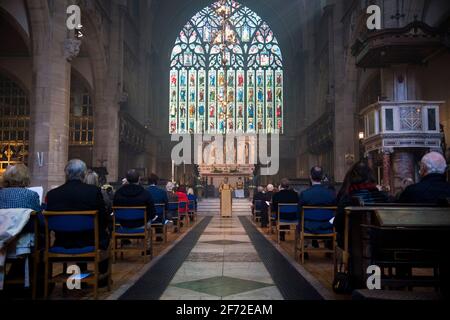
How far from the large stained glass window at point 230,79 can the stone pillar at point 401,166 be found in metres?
20.0

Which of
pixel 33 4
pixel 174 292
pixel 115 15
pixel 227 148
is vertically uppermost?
pixel 115 15

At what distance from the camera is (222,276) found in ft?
16.3

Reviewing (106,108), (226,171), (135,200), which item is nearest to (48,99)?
(106,108)

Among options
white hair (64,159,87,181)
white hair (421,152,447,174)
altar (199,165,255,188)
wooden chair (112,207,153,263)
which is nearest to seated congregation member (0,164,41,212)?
white hair (64,159,87,181)

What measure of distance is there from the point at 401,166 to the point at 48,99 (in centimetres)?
1012

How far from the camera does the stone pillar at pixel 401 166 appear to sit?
1180cm

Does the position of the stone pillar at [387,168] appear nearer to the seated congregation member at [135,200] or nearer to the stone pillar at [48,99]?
the seated congregation member at [135,200]

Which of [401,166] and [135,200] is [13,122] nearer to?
[135,200]

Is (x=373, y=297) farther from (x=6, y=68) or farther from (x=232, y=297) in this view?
(x=6, y=68)

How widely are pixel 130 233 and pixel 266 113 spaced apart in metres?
26.9

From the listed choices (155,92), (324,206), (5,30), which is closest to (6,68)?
(5,30)

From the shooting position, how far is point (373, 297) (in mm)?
2121

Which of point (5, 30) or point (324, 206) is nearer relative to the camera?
point (324, 206)

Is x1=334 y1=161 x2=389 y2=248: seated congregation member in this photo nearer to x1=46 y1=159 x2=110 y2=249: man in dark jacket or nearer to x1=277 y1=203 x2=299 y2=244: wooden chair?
x1=46 y1=159 x2=110 y2=249: man in dark jacket
